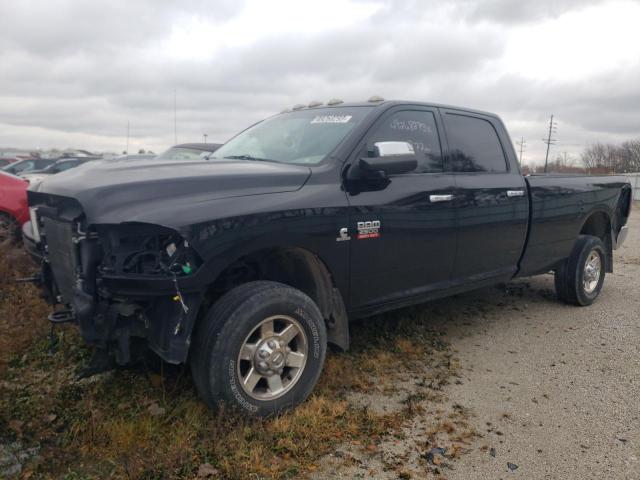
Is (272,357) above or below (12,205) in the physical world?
below

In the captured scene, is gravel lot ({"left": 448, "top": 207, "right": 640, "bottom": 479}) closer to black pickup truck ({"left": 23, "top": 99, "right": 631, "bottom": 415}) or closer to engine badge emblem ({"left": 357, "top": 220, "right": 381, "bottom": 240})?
black pickup truck ({"left": 23, "top": 99, "right": 631, "bottom": 415})

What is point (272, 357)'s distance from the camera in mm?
3152

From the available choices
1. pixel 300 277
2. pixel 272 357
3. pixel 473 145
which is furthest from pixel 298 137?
pixel 272 357

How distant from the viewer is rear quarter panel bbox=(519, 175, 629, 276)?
518 cm

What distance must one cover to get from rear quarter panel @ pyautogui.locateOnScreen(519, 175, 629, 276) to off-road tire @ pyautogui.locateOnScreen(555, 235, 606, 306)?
0.16 m

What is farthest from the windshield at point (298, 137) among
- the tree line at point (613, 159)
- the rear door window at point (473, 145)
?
the tree line at point (613, 159)

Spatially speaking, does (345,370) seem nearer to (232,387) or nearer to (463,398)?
(463,398)

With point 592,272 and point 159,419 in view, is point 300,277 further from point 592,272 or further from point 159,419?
point 592,272

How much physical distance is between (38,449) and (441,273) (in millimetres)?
2950

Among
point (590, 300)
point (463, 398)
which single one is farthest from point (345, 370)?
point (590, 300)

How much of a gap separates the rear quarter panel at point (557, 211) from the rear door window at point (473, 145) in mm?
433

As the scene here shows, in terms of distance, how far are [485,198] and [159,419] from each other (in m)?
3.04

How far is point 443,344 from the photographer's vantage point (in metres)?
4.70

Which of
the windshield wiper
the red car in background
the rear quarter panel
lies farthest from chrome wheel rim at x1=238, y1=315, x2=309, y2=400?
the red car in background
